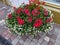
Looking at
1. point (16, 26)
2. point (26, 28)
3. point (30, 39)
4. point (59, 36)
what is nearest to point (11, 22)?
point (16, 26)

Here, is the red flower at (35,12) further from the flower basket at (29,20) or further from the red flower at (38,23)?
the red flower at (38,23)

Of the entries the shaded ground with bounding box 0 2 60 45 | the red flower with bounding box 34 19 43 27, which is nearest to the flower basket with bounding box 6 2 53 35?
the red flower with bounding box 34 19 43 27

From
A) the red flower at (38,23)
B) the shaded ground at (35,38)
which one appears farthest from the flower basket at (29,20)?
the shaded ground at (35,38)

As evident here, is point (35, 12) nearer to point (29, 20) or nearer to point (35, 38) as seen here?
point (29, 20)

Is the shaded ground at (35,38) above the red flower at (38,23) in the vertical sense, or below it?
below

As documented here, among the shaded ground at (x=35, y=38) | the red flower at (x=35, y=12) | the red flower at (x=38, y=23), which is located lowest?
the shaded ground at (x=35, y=38)

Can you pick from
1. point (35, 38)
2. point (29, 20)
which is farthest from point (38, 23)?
point (35, 38)

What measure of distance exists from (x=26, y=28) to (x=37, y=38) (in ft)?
1.30

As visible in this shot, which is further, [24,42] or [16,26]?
[24,42]

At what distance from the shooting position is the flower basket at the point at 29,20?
2307 millimetres

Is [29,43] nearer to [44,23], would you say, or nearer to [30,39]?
[30,39]

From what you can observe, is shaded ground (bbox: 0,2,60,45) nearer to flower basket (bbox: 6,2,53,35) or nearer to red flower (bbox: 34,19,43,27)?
flower basket (bbox: 6,2,53,35)

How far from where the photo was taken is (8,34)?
8.94ft

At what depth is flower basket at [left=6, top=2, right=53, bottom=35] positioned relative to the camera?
7.57 feet
